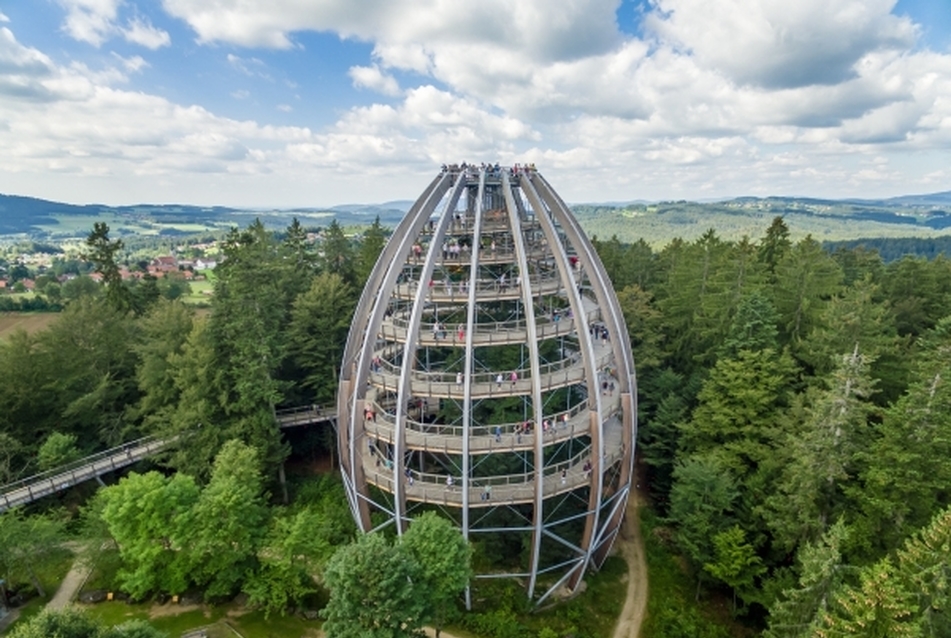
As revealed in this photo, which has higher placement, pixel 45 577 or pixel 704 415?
pixel 704 415

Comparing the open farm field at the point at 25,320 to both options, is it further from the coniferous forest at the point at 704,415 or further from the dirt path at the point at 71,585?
the dirt path at the point at 71,585

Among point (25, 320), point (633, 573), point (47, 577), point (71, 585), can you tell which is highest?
point (25, 320)

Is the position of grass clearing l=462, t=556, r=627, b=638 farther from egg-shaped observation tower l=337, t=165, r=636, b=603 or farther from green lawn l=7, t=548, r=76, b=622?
green lawn l=7, t=548, r=76, b=622

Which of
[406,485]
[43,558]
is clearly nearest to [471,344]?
[406,485]

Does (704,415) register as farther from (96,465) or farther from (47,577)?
(96,465)

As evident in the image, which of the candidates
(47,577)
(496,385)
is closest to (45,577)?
(47,577)

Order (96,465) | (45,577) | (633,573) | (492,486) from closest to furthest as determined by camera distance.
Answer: (492,486) < (45,577) < (633,573) < (96,465)

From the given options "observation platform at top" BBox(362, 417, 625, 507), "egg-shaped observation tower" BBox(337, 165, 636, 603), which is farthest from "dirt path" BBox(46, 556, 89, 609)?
"observation platform at top" BBox(362, 417, 625, 507)
